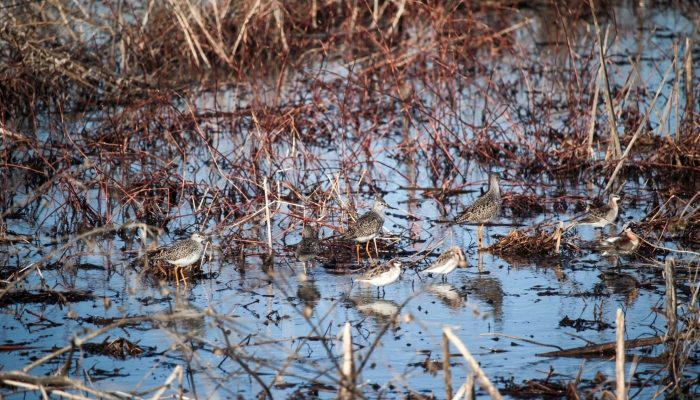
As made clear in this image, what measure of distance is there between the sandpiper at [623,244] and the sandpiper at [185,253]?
415cm

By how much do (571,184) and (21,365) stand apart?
27.4 ft

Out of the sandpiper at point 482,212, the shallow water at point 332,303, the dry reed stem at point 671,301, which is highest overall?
the dry reed stem at point 671,301

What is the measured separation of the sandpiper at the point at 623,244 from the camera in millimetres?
8930

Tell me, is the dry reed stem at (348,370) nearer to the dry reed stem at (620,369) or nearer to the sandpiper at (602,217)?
the dry reed stem at (620,369)

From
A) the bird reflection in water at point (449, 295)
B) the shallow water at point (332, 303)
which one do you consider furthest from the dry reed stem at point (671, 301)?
the bird reflection in water at point (449, 295)

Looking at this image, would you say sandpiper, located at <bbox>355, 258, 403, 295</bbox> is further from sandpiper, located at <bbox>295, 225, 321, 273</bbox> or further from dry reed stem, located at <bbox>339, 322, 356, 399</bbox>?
dry reed stem, located at <bbox>339, 322, 356, 399</bbox>

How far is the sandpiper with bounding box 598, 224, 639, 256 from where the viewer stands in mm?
8930

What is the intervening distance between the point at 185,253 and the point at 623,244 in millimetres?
4443

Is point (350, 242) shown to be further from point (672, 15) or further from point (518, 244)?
point (672, 15)

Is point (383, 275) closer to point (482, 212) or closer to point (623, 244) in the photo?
point (482, 212)

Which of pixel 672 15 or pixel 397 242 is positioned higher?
pixel 672 15

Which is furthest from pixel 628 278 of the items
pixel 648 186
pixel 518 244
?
pixel 648 186

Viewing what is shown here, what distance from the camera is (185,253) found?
853 centimetres

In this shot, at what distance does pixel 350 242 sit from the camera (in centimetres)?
995
